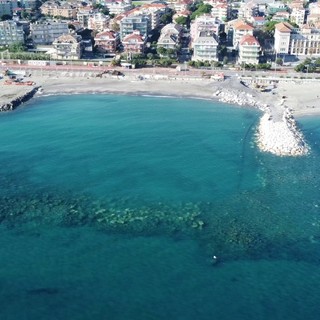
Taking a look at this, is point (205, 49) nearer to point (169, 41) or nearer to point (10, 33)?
point (169, 41)

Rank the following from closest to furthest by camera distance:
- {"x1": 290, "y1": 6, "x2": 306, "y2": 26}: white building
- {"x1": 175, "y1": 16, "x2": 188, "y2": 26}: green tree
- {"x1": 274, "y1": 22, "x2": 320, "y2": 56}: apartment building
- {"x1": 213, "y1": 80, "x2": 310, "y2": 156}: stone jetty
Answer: {"x1": 213, "y1": 80, "x2": 310, "y2": 156}: stone jetty
{"x1": 274, "y1": 22, "x2": 320, "y2": 56}: apartment building
{"x1": 175, "y1": 16, "x2": 188, "y2": 26}: green tree
{"x1": 290, "y1": 6, "x2": 306, "y2": 26}: white building

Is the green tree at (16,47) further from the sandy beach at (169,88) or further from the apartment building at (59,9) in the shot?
the apartment building at (59,9)

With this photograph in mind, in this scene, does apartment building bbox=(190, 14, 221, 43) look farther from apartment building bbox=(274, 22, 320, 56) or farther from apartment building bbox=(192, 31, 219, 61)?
apartment building bbox=(274, 22, 320, 56)

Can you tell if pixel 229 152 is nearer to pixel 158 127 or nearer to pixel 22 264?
pixel 158 127

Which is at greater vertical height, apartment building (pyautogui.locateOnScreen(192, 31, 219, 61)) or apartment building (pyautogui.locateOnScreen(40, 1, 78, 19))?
apartment building (pyautogui.locateOnScreen(40, 1, 78, 19))

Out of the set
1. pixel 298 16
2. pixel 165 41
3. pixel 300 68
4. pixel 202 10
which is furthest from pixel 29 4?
pixel 300 68

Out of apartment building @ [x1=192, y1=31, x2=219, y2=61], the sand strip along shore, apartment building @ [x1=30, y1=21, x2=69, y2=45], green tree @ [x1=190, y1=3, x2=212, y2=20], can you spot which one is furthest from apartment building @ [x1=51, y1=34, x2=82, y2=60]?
green tree @ [x1=190, y1=3, x2=212, y2=20]
